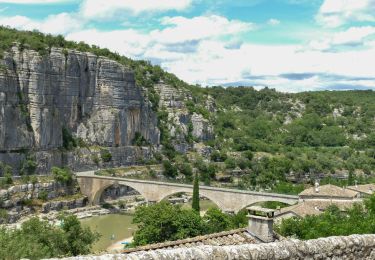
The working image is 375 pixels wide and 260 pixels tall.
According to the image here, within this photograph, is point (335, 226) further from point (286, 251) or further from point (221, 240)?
point (286, 251)

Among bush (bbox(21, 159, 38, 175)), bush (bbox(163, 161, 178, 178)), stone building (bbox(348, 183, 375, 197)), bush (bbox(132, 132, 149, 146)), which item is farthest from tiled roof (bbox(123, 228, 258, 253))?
bush (bbox(132, 132, 149, 146))

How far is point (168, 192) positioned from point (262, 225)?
154 feet

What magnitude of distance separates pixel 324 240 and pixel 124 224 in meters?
50.5

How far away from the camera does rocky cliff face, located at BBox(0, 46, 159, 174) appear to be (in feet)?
230

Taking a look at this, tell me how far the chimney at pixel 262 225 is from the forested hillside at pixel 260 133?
54.1m

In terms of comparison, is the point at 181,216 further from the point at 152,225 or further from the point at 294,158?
the point at 294,158

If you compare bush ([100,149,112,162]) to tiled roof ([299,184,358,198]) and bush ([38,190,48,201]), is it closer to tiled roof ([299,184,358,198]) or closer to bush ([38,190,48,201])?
bush ([38,190,48,201])

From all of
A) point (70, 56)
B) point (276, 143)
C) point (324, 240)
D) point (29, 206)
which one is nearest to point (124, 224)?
point (29, 206)

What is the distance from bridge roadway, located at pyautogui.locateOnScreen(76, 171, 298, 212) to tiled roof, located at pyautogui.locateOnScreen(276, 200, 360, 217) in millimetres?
3594

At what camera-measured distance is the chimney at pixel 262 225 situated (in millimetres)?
15703

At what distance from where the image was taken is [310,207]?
140 ft

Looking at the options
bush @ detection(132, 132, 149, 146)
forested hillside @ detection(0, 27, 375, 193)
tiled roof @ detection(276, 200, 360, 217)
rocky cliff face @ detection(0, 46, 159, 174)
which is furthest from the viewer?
bush @ detection(132, 132, 149, 146)

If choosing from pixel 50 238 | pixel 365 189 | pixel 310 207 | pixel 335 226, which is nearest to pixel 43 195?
pixel 310 207

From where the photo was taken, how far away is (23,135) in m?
70.8
